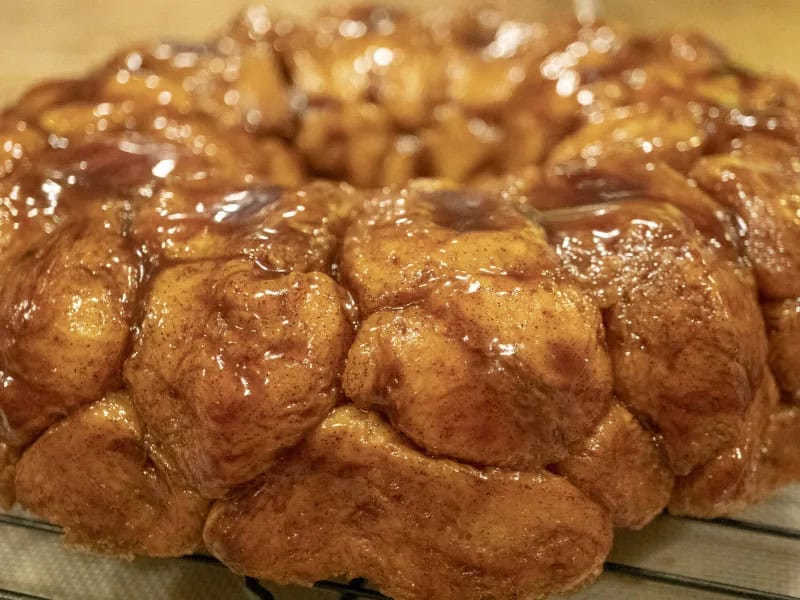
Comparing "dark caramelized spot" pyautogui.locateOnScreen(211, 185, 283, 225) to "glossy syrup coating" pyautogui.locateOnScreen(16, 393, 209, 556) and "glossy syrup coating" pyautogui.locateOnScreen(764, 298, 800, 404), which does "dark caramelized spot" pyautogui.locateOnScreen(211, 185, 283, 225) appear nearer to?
"glossy syrup coating" pyautogui.locateOnScreen(16, 393, 209, 556)

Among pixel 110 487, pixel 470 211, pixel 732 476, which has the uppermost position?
pixel 470 211

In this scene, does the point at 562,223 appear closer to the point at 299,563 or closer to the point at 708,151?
the point at 708,151

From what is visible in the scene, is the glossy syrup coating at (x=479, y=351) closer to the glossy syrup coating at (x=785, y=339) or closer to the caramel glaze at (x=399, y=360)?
the caramel glaze at (x=399, y=360)

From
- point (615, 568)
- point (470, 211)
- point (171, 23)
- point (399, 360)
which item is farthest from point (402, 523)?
point (171, 23)

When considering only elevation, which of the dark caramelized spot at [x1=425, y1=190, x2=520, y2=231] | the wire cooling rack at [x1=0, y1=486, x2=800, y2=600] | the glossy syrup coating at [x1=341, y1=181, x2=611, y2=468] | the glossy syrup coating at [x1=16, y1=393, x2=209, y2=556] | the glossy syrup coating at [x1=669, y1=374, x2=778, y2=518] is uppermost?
the dark caramelized spot at [x1=425, y1=190, x2=520, y2=231]

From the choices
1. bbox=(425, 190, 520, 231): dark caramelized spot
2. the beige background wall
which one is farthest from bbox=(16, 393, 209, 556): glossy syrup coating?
the beige background wall

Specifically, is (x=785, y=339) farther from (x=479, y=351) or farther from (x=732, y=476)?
(x=479, y=351)

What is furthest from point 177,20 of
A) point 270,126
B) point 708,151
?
→ point 708,151
